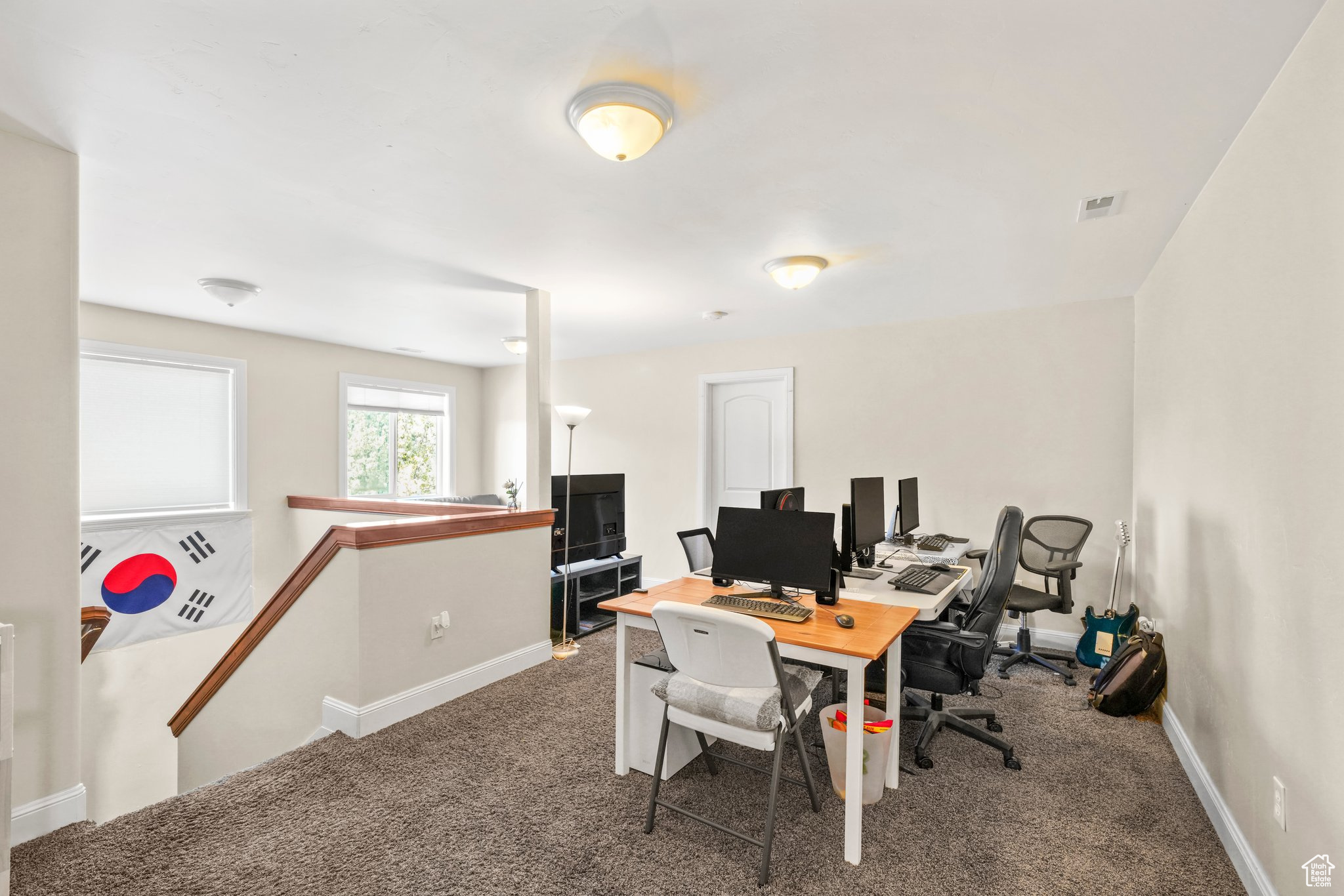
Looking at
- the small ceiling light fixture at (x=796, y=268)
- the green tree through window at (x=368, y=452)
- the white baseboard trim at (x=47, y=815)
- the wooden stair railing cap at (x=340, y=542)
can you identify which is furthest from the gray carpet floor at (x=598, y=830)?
the green tree through window at (x=368, y=452)

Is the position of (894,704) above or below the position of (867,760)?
above

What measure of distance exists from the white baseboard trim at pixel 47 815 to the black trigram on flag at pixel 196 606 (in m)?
2.91

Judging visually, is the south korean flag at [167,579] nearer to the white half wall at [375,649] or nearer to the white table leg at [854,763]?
the white half wall at [375,649]

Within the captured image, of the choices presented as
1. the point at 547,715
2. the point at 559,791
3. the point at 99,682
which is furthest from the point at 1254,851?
the point at 99,682

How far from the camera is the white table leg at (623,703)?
102 inches

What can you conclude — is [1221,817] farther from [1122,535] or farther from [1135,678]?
[1122,535]

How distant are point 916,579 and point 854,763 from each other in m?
1.15

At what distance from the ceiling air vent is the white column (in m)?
2.98

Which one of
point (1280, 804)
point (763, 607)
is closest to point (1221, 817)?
point (1280, 804)

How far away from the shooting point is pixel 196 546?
4809 millimetres

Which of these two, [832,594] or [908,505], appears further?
[908,505]

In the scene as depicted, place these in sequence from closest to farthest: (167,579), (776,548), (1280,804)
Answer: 1. (1280,804)
2. (776,548)
3. (167,579)

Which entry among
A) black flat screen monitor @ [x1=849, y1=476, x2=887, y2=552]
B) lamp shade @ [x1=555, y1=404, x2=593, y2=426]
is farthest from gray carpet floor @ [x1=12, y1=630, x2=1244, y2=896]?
lamp shade @ [x1=555, y1=404, x2=593, y2=426]

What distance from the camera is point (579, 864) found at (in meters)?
2.04
